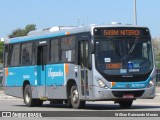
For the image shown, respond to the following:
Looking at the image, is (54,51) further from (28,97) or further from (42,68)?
(28,97)

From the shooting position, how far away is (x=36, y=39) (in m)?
27.1

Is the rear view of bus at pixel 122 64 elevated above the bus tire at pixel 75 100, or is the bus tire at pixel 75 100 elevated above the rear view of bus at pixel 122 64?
the rear view of bus at pixel 122 64

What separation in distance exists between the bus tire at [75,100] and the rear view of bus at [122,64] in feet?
4.49

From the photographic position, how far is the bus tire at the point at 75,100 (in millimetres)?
23237

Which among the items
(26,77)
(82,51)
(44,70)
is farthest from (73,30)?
(26,77)

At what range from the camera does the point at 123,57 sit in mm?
22422

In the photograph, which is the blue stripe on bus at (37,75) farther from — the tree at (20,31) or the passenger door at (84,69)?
the tree at (20,31)

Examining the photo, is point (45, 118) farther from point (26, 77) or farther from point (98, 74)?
point (26, 77)

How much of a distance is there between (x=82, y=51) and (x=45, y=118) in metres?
4.61

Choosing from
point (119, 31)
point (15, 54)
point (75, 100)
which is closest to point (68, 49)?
point (75, 100)

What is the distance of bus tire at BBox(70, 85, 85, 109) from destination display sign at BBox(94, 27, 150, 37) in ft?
8.13

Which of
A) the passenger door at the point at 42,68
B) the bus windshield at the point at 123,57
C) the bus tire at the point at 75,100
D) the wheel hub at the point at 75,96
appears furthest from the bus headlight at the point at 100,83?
the passenger door at the point at 42,68

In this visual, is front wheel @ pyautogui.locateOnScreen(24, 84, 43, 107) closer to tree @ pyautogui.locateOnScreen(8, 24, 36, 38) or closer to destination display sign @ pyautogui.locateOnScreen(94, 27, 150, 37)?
destination display sign @ pyautogui.locateOnScreen(94, 27, 150, 37)

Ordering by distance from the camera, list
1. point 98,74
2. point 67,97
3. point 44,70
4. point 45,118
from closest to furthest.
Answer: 1. point 45,118
2. point 98,74
3. point 67,97
4. point 44,70
